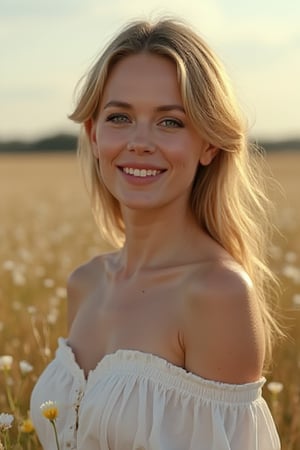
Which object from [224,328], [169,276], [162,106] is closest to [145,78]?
[162,106]

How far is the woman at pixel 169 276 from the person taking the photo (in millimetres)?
3230

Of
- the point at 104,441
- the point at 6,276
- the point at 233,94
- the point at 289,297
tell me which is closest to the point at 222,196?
the point at 233,94

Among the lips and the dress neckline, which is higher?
the lips

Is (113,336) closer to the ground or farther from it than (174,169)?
closer to the ground

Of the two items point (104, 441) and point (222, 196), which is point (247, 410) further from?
point (222, 196)

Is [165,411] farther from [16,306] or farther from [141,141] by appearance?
[16,306]

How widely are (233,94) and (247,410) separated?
3.23 ft

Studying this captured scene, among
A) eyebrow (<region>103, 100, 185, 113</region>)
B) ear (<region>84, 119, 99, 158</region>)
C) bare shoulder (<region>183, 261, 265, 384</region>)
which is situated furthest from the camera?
ear (<region>84, 119, 99, 158</region>)

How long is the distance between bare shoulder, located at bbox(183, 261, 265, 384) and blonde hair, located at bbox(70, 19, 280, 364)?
39 cm

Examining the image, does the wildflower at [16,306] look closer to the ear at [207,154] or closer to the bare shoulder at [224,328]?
the ear at [207,154]

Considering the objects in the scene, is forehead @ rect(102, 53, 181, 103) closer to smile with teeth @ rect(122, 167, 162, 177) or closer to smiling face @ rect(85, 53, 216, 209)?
smiling face @ rect(85, 53, 216, 209)

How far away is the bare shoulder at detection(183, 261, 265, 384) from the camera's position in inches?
125

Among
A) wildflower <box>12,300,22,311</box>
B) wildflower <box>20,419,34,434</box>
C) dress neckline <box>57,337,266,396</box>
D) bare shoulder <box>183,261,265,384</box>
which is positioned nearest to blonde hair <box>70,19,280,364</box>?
bare shoulder <box>183,261,265,384</box>

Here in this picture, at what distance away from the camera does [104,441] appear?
331 cm
